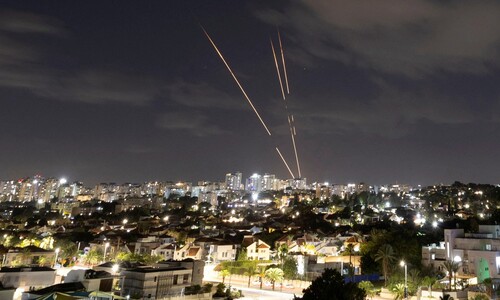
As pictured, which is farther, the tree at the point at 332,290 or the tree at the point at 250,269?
the tree at the point at 250,269

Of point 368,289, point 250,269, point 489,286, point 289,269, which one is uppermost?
point 489,286

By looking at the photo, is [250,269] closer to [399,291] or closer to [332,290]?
[399,291]

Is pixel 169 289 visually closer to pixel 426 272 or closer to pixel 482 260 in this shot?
pixel 426 272

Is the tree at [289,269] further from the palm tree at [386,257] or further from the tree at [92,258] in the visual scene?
the tree at [92,258]

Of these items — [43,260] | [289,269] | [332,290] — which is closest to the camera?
[332,290]

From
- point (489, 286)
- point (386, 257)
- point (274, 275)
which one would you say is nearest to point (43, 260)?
point (274, 275)

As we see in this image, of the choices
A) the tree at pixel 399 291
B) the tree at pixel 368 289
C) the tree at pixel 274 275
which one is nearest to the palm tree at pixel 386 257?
the tree at pixel 368 289

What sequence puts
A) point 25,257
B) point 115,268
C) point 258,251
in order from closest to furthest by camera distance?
point 115,268 < point 25,257 < point 258,251

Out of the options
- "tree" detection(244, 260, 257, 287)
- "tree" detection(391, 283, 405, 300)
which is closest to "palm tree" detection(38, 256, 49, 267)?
"tree" detection(244, 260, 257, 287)

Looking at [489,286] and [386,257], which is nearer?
[489,286]
